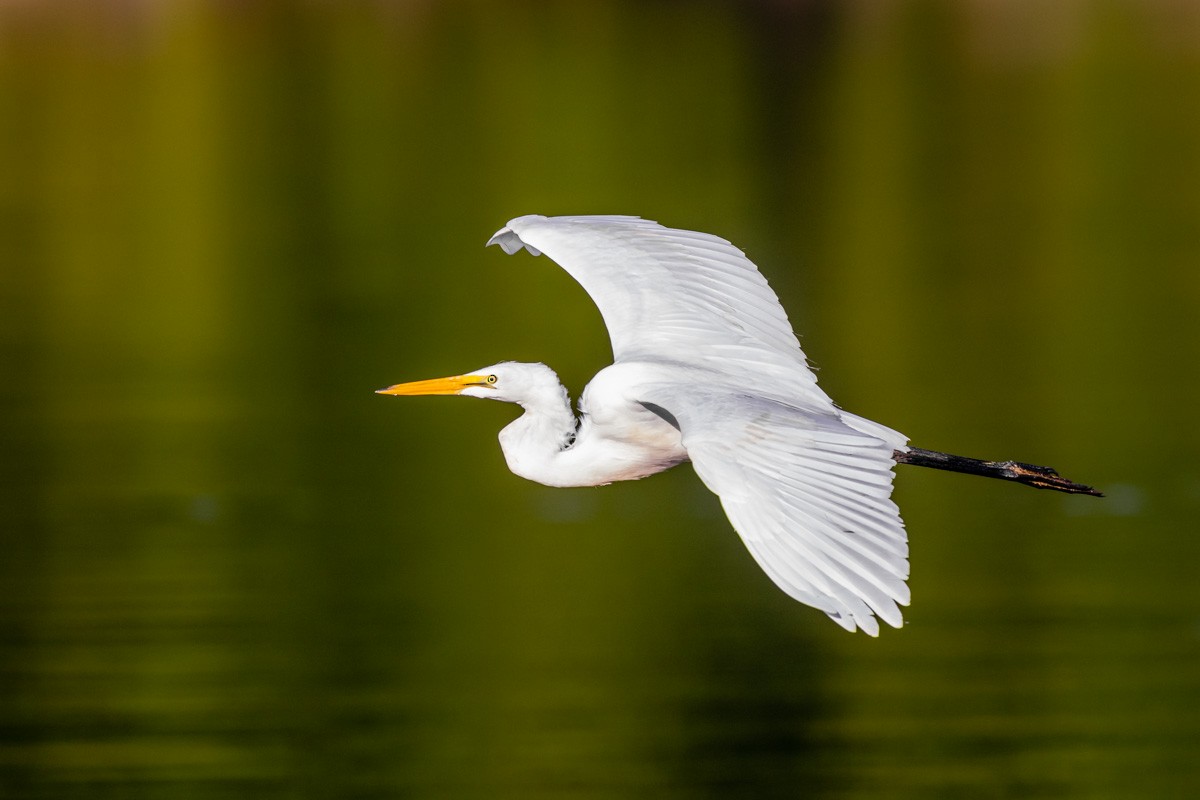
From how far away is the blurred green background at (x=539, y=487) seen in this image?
884 centimetres

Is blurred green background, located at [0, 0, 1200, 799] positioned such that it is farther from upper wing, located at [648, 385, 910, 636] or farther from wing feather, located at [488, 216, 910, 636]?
upper wing, located at [648, 385, 910, 636]

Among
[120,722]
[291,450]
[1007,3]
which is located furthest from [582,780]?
[1007,3]

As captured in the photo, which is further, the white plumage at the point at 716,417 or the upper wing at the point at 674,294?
the upper wing at the point at 674,294

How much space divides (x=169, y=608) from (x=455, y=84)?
23.5 metres

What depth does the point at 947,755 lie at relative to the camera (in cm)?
848

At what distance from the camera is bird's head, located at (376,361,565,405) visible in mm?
7191

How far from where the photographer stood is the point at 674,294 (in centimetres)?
738

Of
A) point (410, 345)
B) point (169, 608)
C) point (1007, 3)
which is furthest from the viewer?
point (1007, 3)

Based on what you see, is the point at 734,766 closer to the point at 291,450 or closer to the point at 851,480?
the point at 851,480

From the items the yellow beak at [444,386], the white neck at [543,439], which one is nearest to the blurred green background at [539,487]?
the white neck at [543,439]

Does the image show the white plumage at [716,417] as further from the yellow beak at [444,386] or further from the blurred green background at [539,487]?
the blurred green background at [539,487]

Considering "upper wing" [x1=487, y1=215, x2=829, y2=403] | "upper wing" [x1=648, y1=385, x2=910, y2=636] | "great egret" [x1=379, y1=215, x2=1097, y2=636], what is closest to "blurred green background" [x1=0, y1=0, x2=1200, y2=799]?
"great egret" [x1=379, y1=215, x2=1097, y2=636]

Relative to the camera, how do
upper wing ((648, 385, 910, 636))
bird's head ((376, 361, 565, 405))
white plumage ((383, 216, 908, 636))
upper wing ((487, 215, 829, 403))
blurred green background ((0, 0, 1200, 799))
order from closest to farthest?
upper wing ((648, 385, 910, 636))
white plumage ((383, 216, 908, 636))
upper wing ((487, 215, 829, 403))
bird's head ((376, 361, 565, 405))
blurred green background ((0, 0, 1200, 799))

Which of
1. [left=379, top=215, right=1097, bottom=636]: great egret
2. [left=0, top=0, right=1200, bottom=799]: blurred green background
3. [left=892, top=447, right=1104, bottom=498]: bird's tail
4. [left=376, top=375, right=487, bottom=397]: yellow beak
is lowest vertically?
[left=0, top=0, right=1200, bottom=799]: blurred green background
